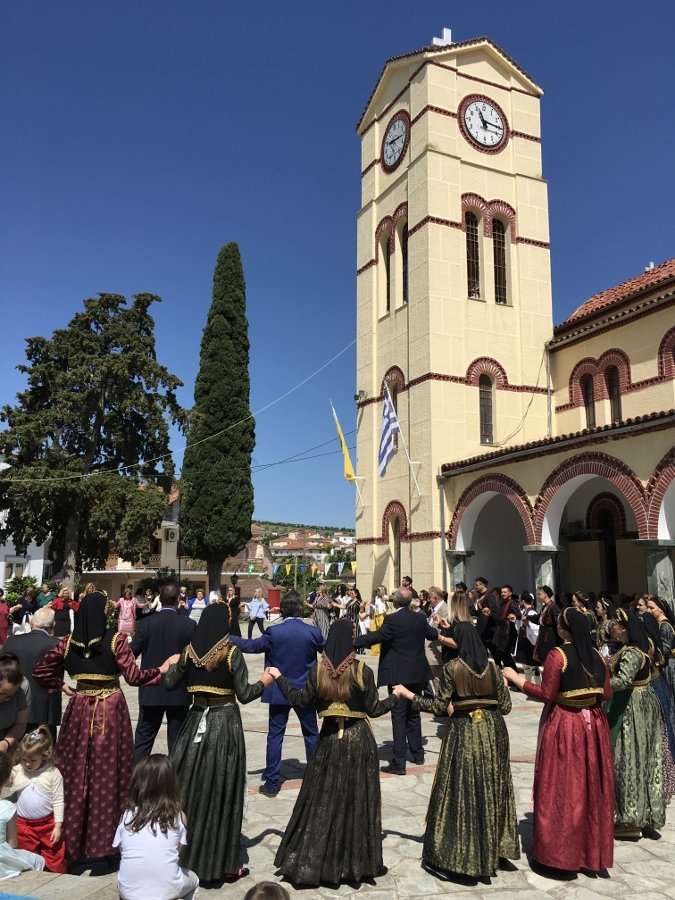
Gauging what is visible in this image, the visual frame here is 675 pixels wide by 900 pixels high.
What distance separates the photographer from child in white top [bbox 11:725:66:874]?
4.65 metres

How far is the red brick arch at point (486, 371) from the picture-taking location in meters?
20.4

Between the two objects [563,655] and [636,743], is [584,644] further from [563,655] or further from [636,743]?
[636,743]

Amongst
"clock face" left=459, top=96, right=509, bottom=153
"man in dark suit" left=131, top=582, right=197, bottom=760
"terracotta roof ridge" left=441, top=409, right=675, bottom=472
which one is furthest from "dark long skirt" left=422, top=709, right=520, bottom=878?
"clock face" left=459, top=96, right=509, bottom=153

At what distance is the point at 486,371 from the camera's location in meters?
20.7

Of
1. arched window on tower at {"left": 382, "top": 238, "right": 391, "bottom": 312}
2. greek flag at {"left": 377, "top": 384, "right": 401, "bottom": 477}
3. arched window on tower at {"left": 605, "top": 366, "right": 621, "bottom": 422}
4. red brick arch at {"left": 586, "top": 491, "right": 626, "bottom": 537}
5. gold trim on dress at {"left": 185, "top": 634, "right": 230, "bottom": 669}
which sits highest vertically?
arched window on tower at {"left": 382, "top": 238, "right": 391, "bottom": 312}

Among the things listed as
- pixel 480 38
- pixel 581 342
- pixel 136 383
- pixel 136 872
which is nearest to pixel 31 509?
pixel 136 383

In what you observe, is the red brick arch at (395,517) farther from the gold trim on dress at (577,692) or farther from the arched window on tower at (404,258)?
the gold trim on dress at (577,692)

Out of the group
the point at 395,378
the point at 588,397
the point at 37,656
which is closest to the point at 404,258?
the point at 395,378

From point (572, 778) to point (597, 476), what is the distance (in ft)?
37.5

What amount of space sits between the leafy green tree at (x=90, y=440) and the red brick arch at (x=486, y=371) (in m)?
12.8

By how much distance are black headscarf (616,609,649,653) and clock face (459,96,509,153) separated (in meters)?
19.5

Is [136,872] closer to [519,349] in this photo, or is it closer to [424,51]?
[519,349]

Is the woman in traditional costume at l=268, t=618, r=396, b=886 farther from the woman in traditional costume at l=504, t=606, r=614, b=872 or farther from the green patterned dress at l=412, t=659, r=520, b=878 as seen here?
the woman in traditional costume at l=504, t=606, r=614, b=872

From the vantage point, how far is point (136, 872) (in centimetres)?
327
